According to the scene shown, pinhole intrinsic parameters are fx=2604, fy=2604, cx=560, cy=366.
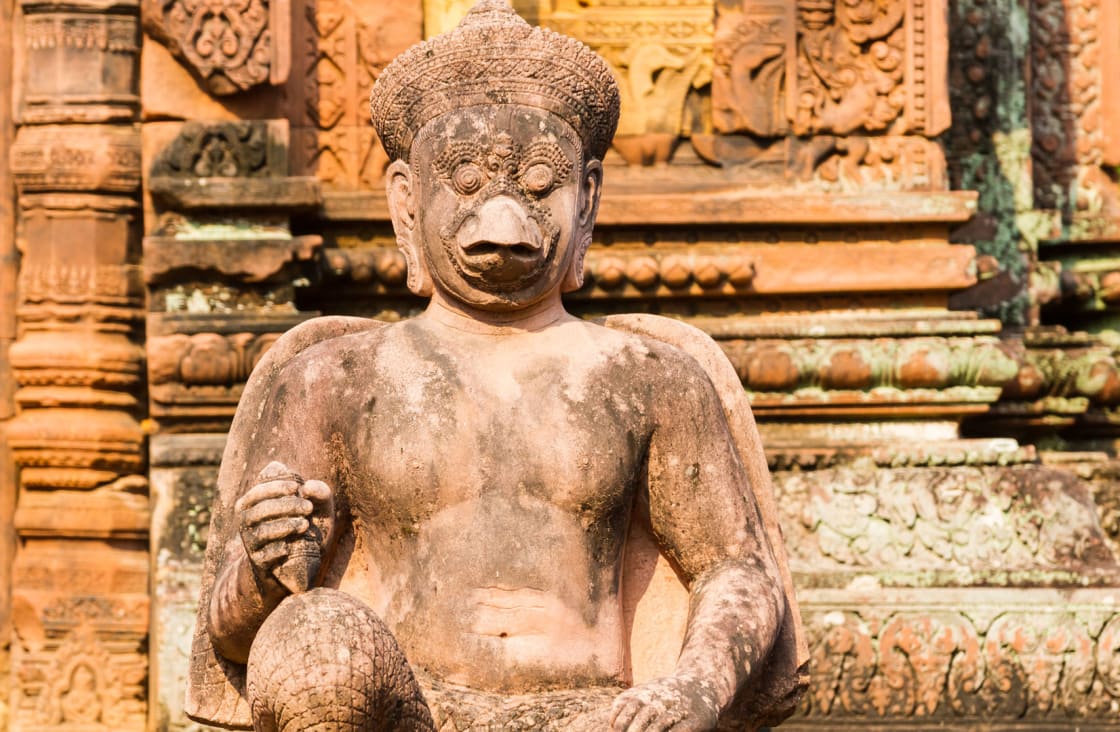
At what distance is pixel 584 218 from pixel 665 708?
1.44 meters

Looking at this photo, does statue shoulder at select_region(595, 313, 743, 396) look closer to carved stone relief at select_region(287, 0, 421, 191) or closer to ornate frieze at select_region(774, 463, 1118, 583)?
ornate frieze at select_region(774, 463, 1118, 583)

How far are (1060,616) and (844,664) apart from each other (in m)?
0.83

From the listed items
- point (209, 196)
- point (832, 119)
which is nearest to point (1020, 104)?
point (832, 119)

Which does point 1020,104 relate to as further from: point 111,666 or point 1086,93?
point 111,666

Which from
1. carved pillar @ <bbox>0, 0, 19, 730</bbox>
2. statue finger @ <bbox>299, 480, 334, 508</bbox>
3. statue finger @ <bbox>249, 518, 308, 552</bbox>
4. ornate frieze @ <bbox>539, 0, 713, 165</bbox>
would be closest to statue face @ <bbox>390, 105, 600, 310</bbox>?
statue finger @ <bbox>299, 480, 334, 508</bbox>

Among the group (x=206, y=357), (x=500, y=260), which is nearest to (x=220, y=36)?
(x=206, y=357)

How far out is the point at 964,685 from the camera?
955cm

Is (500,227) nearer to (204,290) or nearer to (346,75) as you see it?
(204,290)

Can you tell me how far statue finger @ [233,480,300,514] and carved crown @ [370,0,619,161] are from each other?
1.10 meters

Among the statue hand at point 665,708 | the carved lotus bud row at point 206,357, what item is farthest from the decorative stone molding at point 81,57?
the statue hand at point 665,708

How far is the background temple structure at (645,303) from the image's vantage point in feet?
31.6

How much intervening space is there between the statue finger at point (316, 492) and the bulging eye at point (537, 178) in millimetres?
966

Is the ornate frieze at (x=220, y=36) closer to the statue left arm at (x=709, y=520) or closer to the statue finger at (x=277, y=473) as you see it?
the statue left arm at (x=709, y=520)

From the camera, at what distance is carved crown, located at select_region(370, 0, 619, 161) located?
654 centimetres
